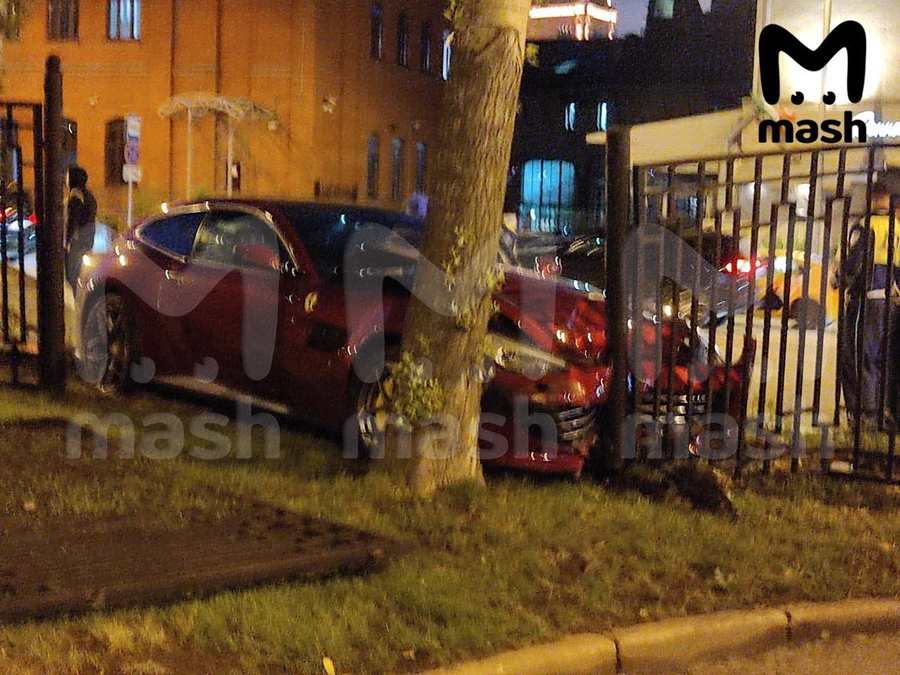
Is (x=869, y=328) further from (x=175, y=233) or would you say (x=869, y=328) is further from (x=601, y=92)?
(x=601, y=92)

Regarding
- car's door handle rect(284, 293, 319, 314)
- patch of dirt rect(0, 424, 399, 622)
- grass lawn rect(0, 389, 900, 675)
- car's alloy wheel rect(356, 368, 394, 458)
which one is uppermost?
car's door handle rect(284, 293, 319, 314)

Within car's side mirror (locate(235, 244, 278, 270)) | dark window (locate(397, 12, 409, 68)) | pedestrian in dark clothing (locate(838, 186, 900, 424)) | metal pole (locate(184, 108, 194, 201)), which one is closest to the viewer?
car's side mirror (locate(235, 244, 278, 270))

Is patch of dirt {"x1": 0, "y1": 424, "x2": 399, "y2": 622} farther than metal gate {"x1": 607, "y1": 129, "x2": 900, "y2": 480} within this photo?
No

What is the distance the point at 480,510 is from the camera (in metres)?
5.31

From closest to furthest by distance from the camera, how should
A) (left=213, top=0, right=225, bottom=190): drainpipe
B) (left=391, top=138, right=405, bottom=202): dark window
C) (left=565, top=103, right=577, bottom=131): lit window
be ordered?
1. (left=213, top=0, right=225, bottom=190): drainpipe
2. (left=391, top=138, right=405, bottom=202): dark window
3. (left=565, top=103, right=577, bottom=131): lit window

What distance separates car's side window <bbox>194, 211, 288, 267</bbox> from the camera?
6.78m

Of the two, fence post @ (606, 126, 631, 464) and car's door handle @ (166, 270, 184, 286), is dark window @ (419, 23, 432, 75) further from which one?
fence post @ (606, 126, 631, 464)

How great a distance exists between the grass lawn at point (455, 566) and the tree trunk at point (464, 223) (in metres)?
0.39

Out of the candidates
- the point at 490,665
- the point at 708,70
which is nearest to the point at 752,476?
the point at 490,665

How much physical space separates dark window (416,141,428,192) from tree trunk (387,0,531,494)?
2608 centimetres

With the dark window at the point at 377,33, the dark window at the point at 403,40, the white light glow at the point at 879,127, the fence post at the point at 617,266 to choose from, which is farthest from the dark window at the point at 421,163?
the fence post at the point at 617,266

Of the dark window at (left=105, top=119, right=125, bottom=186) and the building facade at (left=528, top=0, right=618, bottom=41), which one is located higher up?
the building facade at (left=528, top=0, right=618, bottom=41)

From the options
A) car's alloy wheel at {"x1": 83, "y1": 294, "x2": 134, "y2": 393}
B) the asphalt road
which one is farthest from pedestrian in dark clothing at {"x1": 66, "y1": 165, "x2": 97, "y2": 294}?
the asphalt road

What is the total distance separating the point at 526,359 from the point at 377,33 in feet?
78.0
